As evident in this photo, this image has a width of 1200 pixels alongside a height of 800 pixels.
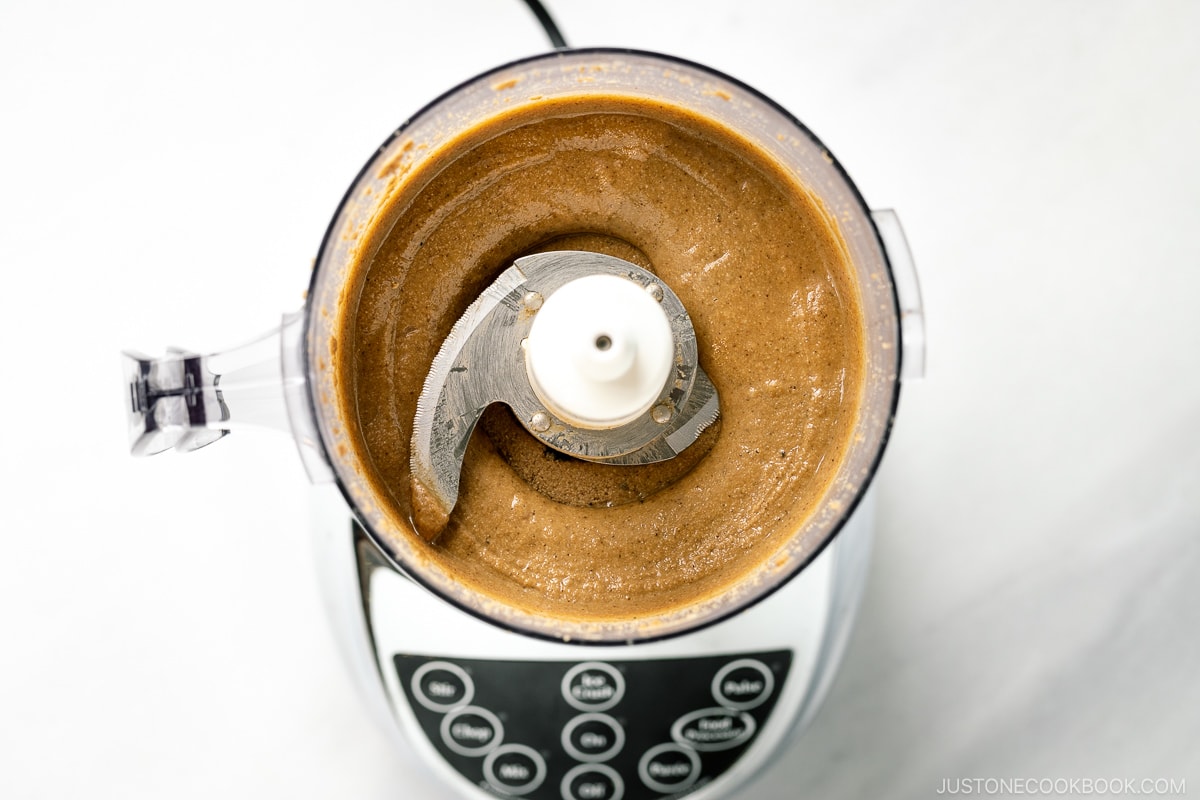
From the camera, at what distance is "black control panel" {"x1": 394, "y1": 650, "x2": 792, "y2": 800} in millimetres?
663

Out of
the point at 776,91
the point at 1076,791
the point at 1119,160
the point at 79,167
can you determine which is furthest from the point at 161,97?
the point at 1076,791

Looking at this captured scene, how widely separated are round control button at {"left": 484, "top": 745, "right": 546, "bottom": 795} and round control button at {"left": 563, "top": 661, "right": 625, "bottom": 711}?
0.18ft

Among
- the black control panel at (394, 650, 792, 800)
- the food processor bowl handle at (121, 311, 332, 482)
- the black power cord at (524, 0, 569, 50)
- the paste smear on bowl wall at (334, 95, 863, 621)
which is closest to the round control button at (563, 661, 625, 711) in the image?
the black control panel at (394, 650, 792, 800)

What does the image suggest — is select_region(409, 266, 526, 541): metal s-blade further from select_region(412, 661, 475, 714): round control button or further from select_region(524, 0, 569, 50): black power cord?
select_region(524, 0, 569, 50): black power cord

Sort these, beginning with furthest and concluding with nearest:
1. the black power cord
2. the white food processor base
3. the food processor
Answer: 1. the black power cord
2. the white food processor base
3. the food processor

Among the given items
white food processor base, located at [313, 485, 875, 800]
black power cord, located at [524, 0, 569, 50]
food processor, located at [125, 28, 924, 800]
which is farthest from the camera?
black power cord, located at [524, 0, 569, 50]

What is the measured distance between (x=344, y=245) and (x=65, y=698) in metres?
0.57

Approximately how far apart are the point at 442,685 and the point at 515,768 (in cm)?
9

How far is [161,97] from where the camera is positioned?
77 cm

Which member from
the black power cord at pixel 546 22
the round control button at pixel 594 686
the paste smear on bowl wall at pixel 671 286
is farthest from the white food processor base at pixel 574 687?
the black power cord at pixel 546 22

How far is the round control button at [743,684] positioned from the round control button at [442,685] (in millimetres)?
191

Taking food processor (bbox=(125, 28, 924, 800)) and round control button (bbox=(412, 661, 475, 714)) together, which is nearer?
food processor (bbox=(125, 28, 924, 800))

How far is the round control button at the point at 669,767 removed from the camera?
678mm

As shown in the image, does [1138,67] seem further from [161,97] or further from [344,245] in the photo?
[161,97]
